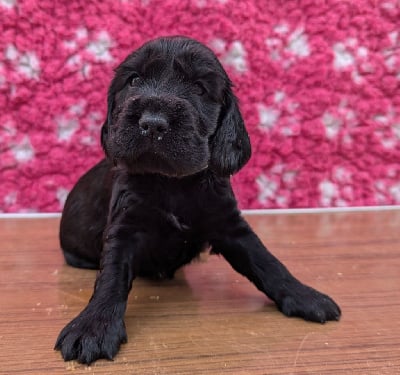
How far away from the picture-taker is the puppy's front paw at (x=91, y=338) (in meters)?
1.03

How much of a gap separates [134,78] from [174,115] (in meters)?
0.23

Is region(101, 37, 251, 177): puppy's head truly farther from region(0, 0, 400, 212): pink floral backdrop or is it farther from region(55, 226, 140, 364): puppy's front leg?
region(0, 0, 400, 212): pink floral backdrop

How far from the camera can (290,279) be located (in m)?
1.31

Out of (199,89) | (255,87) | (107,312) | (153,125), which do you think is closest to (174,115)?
(153,125)

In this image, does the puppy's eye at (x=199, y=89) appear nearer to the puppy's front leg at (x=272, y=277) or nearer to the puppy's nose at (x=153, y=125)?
the puppy's nose at (x=153, y=125)

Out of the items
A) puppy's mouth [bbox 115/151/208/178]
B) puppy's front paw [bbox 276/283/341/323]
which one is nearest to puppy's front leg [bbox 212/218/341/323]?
puppy's front paw [bbox 276/283/341/323]

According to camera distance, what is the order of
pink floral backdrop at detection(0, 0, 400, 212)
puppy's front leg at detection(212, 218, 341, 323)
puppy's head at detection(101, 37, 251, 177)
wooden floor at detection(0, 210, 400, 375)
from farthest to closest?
pink floral backdrop at detection(0, 0, 400, 212)
puppy's front leg at detection(212, 218, 341, 323)
puppy's head at detection(101, 37, 251, 177)
wooden floor at detection(0, 210, 400, 375)

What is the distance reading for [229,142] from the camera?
131 cm

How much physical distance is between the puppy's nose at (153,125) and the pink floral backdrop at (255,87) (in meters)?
1.12

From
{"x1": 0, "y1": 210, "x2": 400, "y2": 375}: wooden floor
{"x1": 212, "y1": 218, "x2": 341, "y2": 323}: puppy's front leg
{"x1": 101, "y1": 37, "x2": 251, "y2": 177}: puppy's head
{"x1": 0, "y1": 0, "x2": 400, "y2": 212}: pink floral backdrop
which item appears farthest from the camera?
{"x1": 0, "y1": 0, "x2": 400, "y2": 212}: pink floral backdrop

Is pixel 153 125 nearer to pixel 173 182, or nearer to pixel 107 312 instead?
pixel 173 182

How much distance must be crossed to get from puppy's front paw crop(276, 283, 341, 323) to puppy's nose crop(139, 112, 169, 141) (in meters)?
0.50

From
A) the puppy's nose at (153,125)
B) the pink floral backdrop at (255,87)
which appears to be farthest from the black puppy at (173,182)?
the pink floral backdrop at (255,87)

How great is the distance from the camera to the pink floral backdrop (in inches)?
83.9
